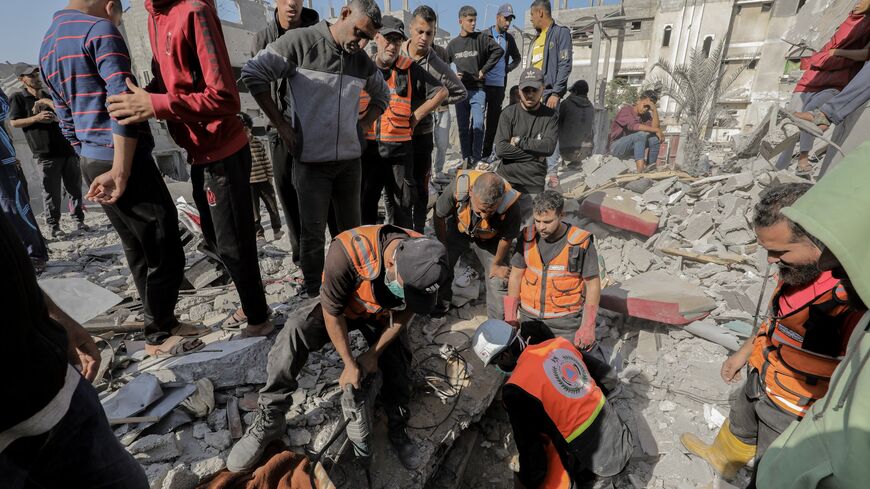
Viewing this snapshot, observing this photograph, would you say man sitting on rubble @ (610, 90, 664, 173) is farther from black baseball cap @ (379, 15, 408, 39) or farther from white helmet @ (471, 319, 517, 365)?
white helmet @ (471, 319, 517, 365)

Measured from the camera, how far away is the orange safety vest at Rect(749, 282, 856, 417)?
188cm

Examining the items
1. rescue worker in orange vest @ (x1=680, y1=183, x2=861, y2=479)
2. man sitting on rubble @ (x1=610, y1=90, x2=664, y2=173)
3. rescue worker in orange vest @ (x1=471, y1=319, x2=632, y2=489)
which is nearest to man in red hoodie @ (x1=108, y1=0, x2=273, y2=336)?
rescue worker in orange vest @ (x1=471, y1=319, x2=632, y2=489)

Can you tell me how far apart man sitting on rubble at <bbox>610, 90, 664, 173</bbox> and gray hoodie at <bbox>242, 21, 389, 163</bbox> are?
265 inches

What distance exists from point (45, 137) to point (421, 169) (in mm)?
5118

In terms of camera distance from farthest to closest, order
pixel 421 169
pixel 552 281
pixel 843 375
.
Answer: pixel 421 169, pixel 552 281, pixel 843 375

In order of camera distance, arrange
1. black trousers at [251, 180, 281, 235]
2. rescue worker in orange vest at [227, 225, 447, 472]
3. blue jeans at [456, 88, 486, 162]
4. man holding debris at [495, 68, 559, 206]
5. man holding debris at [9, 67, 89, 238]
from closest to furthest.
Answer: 1. rescue worker in orange vest at [227, 225, 447, 472]
2. man holding debris at [495, 68, 559, 206]
3. man holding debris at [9, 67, 89, 238]
4. black trousers at [251, 180, 281, 235]
5. blue jeans at [456, 88, 486, 162]

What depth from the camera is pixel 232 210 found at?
237 cm

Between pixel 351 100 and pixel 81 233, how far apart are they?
5.58 m

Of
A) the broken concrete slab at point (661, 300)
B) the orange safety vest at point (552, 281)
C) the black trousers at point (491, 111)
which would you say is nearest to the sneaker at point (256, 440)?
the orange safety vest at point (552, 281)

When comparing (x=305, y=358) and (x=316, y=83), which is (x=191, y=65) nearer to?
(x=316, y=83)

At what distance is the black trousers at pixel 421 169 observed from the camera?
4.18 metres

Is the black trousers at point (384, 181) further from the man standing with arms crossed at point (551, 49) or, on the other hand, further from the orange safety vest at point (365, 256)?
the man standing with arms crossed at point (551, 49)

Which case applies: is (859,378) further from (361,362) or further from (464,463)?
(464,463)

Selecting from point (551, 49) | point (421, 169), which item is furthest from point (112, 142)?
point (551, 49)
